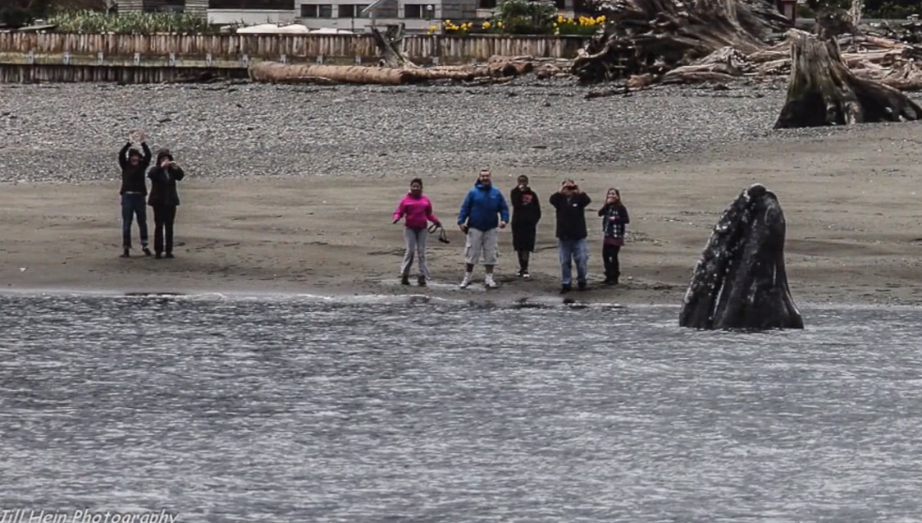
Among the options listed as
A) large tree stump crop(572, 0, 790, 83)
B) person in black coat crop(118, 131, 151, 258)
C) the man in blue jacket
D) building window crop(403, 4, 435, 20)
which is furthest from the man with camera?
building window crop(403, 4, 435, 20)

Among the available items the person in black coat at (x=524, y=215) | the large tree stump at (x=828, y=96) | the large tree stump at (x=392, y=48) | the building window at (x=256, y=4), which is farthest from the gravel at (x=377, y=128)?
the building window at (x=256, y=4)

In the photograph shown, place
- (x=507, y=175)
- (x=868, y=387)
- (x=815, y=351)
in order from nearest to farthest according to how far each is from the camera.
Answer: (x=868, y=387) → (x=815, y=351) → (x=507, y=175)

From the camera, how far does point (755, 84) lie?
6581 centimetres

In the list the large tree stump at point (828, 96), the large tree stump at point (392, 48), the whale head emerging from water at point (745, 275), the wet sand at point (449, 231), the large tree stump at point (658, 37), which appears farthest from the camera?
the large tree stump at point (392, 48)

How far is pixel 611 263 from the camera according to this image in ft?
92.4

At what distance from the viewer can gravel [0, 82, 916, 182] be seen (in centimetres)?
4338

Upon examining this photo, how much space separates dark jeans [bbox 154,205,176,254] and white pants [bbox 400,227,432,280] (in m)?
4.15

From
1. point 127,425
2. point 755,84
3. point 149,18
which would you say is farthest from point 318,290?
point 149,18

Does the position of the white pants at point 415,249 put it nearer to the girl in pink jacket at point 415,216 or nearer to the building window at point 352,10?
the girl in pink jacket at point 415,216

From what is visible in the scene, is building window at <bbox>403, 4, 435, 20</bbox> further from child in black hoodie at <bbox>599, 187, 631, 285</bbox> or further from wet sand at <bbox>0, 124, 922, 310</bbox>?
child in black hoodie at <bbox>599, 187, 631, 285</bbox>

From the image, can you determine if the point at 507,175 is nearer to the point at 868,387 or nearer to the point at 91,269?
the point at 91,269

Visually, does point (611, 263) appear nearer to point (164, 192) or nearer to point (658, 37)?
point (164, 192)

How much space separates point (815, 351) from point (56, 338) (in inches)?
416

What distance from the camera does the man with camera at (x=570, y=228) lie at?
27.0 meters
